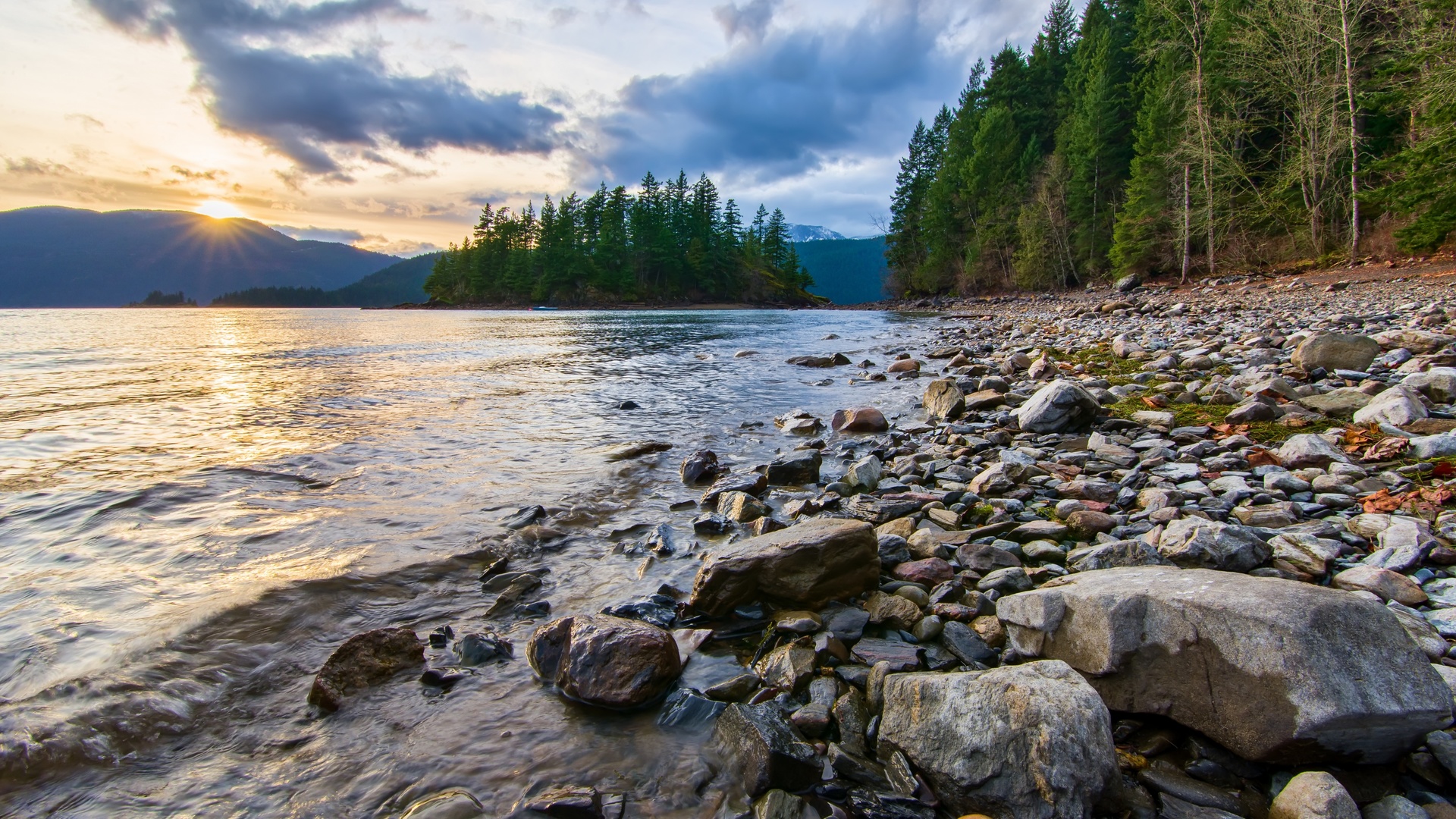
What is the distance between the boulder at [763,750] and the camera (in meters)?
2.29

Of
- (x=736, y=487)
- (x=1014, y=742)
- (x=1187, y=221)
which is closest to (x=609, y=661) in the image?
(x=1014, y=742)

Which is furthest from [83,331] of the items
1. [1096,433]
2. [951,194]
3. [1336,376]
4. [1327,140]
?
[951,194]

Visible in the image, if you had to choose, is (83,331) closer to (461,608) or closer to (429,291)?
(461,608)

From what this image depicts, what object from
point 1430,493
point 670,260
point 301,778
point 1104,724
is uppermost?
point 670,260

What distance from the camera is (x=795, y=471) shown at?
6.27 meters

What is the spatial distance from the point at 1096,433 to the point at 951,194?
71.1m

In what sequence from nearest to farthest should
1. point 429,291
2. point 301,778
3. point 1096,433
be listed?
1. point 301,778
2. point 1096,433
3. point 429,291

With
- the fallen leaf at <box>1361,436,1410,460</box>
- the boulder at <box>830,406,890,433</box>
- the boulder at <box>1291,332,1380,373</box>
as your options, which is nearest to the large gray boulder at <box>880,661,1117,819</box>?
the fallen leaf at <box>1361,436,1410,460</box>

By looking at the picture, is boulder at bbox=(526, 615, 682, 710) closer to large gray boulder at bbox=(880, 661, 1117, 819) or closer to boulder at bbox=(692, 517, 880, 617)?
boulder at bbox=(692, 517, 880, 617)

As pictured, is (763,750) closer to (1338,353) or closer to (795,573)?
(795,573)

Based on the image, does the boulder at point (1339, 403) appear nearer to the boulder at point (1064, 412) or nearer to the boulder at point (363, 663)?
the boulder at point (1064, 412)

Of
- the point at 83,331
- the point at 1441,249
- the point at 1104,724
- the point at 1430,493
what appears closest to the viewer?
the point at 1104,724

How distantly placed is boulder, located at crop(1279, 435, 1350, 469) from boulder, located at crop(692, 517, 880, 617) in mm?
3571

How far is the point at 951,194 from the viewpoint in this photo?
69.1m
